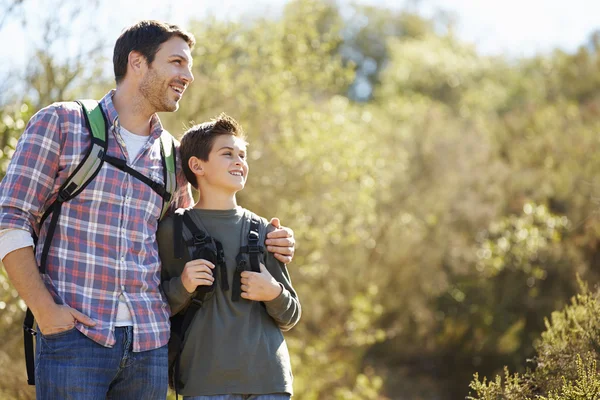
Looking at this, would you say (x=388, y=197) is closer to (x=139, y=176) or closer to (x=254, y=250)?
(x=254, y=250)

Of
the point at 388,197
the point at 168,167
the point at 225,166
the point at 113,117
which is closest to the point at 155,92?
the point at 113,117

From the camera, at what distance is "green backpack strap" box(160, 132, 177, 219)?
320 centimetres

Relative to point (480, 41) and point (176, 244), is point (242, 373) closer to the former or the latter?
point (176, 244)

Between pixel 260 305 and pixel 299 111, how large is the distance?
7.20 metres

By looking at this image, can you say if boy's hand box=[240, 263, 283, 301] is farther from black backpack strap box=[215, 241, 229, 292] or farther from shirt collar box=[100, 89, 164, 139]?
shirt collar box=[100, 89, 164, 139]

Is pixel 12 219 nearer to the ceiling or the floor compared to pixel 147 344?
nearer to the ceiling

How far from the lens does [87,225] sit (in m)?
2.94

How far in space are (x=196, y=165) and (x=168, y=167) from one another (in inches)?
6.9

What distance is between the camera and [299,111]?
33.8ft

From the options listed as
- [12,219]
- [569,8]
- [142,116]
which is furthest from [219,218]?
[569,8]

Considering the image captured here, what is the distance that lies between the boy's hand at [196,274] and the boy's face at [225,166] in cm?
41

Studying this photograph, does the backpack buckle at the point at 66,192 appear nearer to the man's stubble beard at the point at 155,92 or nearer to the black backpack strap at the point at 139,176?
the black backpack strap at the point at 139,176

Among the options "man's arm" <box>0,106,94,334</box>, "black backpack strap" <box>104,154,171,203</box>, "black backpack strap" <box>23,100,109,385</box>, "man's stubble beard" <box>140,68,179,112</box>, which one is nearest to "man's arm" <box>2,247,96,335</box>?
"man's arm" <box>0,106,94,334</box>

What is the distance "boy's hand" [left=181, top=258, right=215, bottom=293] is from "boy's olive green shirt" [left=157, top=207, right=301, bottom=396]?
0.04 metres
